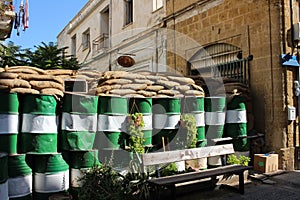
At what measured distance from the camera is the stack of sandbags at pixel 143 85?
532 cm

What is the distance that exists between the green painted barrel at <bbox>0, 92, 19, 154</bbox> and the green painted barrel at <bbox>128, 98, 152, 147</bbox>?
6.10 ft

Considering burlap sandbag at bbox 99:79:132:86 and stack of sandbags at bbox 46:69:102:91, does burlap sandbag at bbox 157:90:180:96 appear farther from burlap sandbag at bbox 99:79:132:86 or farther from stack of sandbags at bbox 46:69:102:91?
stack of sandbags at bbox 46:69:102:91

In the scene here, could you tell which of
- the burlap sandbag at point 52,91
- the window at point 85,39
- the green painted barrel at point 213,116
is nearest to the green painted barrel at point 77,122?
the burlap sandbag at point 52,91

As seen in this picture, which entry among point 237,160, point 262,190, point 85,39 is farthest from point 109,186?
point 85,39

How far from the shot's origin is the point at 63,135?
4.44m

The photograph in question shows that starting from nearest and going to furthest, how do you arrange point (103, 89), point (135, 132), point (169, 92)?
point (135, 132)
point (103, 89)
point (169, 92)

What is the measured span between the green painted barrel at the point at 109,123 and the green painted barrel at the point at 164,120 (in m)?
0.83

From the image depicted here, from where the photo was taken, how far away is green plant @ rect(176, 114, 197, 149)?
5480mm

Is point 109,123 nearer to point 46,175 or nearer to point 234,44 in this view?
point 46,175

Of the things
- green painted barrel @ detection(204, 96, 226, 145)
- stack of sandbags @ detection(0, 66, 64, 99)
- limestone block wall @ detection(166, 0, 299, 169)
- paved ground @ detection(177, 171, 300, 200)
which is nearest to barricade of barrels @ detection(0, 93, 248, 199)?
stack of sandbags @ detection(0, 66, 64, 99)

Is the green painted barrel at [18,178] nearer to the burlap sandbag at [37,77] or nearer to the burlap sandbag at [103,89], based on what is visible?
the burlap sandbag at [37,77]

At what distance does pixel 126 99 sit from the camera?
5027 millimetres

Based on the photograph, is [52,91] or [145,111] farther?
[145,111]

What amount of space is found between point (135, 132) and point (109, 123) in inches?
18.7
